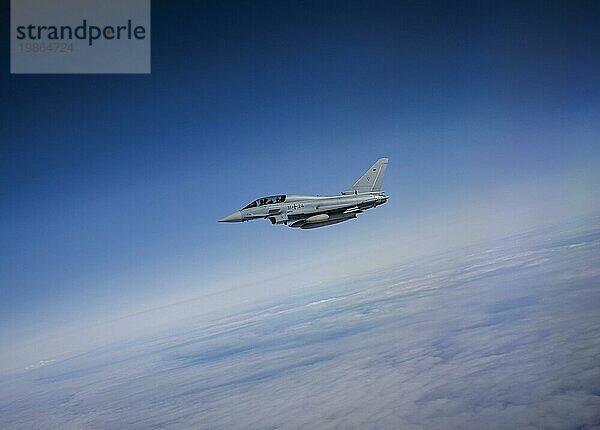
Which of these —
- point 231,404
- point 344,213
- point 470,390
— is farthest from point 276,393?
point 344,213

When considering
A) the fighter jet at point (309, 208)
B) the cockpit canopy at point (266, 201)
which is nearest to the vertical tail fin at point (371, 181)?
the fighter jet at point (309, 208)

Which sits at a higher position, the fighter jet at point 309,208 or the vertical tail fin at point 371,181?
the vertical tail fin at point 371,181

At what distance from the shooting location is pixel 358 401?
50.6ft

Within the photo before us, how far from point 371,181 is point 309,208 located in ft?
4.06

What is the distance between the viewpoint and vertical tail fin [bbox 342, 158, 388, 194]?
7.49 m

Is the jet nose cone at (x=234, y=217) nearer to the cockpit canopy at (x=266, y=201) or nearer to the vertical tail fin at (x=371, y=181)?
the cockpit canopy at (x=266, y=201)

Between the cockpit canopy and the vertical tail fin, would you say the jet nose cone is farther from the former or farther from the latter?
the vertical tail fin

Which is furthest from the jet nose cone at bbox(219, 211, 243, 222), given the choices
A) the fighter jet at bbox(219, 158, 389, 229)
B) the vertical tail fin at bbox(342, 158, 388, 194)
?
the vertical tail fin at bbox(342, 158, 388, 194)

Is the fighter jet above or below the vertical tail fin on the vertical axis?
below

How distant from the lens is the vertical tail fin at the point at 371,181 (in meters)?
7.49

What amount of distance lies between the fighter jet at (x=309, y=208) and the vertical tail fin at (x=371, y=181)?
62 mm

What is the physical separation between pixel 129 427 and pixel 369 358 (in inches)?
412

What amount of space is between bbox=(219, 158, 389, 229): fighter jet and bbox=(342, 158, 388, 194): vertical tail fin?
62 mm

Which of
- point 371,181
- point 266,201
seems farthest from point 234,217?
point 371,181
